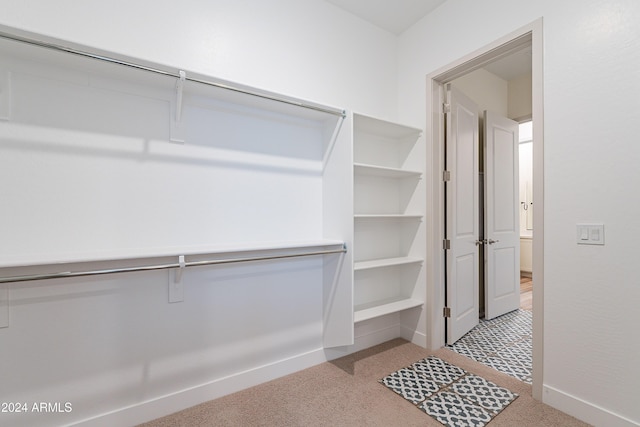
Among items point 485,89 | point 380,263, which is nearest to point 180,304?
point 380,263

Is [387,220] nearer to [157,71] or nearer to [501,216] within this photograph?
[501,216]

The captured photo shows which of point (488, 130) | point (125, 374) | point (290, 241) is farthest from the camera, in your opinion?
point (488, 130)

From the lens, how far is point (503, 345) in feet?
8.43

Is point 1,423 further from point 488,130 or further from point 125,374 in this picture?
point 488,130

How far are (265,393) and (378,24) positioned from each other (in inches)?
126

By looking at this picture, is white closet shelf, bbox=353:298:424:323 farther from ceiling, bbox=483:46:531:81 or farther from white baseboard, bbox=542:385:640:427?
ceiling, bbox=483:46:531:81

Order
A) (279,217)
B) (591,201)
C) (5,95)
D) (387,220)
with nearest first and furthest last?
(5,95) → (591,201) → (279,217) → (387,220)

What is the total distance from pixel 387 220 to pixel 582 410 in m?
1.73

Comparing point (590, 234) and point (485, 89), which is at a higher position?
point (485, 89)

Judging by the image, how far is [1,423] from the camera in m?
1.32

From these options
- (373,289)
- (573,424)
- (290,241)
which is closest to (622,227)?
(573,424)

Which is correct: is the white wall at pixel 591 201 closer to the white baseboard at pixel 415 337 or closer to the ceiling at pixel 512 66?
the white baseboard at pixel 415 337

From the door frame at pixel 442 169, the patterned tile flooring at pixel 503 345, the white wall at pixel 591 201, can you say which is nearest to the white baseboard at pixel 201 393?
the door frame at pixel 442 169

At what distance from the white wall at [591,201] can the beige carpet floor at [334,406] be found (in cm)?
26
